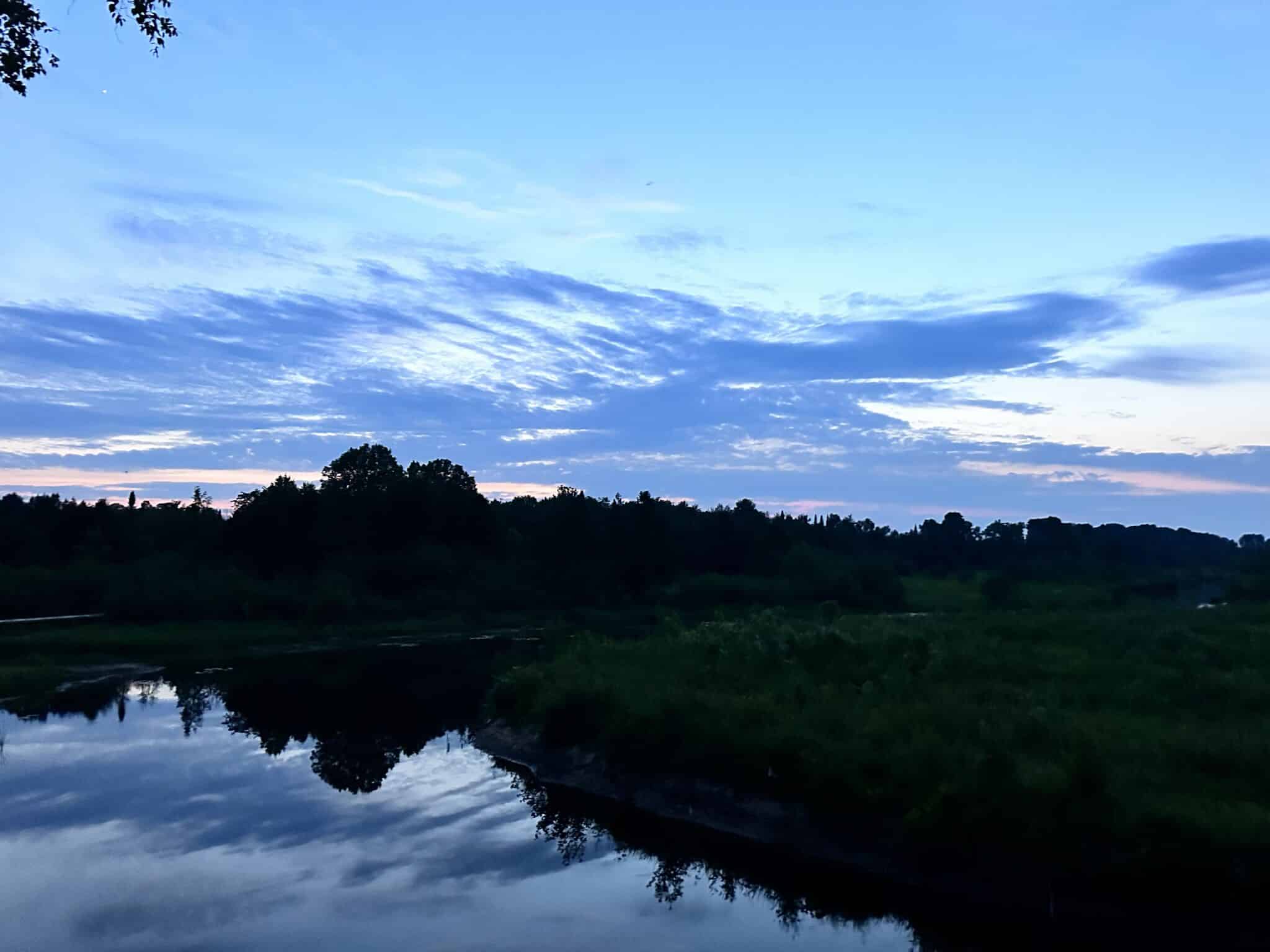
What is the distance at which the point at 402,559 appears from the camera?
101 meters

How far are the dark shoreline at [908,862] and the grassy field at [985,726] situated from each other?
0.28m

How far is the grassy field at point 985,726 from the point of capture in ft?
54.0

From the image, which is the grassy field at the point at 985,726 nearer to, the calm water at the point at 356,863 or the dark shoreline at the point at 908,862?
the dark shoreline at the point at 908,862

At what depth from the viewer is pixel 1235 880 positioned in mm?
15008

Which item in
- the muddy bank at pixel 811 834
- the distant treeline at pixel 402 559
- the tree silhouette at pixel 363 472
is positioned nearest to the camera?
the muddy bank at pixel 811 834

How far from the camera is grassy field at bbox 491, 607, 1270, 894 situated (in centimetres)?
1645

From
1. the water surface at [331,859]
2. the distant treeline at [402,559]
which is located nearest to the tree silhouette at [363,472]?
the distant treeline at [402,559]

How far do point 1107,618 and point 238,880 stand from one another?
31.4 meters

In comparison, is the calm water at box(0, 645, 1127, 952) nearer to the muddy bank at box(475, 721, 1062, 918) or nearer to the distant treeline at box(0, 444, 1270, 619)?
the muddy bank at box(475, 721, 1062, 918)

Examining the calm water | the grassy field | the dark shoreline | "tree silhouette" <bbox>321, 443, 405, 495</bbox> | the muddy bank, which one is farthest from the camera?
"tree silhouette" <bbox>321, 443, 405, 495</bbox>

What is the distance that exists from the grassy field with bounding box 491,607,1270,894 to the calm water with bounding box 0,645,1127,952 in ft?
6.48

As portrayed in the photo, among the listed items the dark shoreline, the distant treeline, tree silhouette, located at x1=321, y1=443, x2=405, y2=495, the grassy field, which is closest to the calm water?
the dark shoreline

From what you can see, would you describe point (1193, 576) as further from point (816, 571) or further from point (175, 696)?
point (175, 696)

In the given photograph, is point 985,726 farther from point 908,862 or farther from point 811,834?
point 811,834
